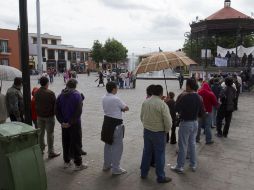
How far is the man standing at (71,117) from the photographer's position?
5.61 metres

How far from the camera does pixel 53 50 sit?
7612 cm

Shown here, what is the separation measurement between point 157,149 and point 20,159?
223 centimetres

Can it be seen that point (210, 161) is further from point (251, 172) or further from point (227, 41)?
point (227, 41)

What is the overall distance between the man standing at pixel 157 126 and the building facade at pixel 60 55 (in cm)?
6614

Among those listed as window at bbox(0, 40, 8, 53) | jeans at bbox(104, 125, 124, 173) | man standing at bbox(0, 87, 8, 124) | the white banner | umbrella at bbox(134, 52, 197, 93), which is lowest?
jeans at bbox(104, 125, 124, 173)

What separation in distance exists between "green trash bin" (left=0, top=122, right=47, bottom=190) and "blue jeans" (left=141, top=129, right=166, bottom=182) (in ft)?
6.06

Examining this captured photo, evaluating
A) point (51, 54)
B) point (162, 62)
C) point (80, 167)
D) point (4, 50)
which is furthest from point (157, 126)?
point (51, 54)

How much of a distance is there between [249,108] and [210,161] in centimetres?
841

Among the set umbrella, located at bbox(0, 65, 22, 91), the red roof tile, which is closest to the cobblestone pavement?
umbrella, located at bbox(0, 65, 22, 91)

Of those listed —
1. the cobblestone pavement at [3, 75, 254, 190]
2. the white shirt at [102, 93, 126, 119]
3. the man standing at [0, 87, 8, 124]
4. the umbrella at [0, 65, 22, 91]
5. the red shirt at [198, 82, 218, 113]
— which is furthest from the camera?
the red shirt at [198, 82, 218, 113]

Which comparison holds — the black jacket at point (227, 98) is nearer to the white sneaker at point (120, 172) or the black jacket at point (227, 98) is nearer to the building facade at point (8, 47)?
the white sneaker at point (120, 172)

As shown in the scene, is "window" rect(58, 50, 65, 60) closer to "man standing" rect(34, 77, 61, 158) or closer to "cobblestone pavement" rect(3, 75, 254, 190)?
"cobblestone pavement" rect(3, 75, 254, 190)

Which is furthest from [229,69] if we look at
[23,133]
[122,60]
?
[122,60]

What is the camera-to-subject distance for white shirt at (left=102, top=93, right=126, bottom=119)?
18.0ft
